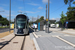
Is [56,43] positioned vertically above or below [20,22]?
below

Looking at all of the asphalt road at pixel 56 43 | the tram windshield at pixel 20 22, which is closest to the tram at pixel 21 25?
the tram windshield at pixel 20 22

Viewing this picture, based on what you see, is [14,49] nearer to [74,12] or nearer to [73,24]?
[74,12]

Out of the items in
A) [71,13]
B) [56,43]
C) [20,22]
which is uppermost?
[71,13]

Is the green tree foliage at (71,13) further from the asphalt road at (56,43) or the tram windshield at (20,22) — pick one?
the asphalt road at (56,43)

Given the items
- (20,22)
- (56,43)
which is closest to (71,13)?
(20,22)

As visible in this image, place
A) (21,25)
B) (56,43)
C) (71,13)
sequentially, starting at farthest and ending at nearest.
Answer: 1. (71,13)
2. (21,25)
3. (56,43)

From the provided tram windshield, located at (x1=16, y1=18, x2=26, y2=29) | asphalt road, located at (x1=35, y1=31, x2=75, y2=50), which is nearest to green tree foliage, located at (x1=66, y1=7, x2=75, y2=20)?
tram windshield, located at (x1=16, y1=18, x2=26, y2=29)

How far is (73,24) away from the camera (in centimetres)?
4319

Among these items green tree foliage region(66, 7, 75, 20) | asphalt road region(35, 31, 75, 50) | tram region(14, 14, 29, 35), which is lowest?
asphalt road region(35, 31, 75, 50)

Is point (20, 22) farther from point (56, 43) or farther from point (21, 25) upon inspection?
point (56, 43)

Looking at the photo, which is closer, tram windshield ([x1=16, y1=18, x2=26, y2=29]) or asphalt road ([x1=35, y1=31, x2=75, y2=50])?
asphalt road ([x1=35, y1=31, x2=75, y2=50])

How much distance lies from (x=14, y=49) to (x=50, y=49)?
2.35 metres

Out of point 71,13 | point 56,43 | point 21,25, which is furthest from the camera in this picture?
point 71,13

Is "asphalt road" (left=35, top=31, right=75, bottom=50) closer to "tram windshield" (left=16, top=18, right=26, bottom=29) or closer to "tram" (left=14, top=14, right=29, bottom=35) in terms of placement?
"tram" (left=14, top=14, right=29, bottom=35)
